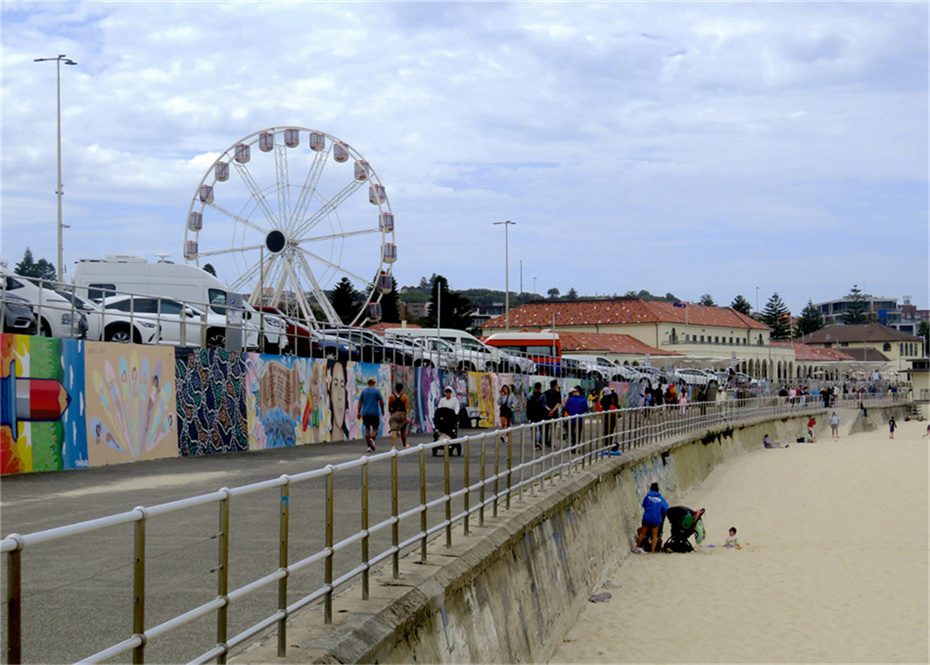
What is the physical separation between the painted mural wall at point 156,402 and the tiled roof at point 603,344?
65.2m

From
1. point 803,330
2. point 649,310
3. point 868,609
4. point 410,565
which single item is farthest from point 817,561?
point 803,330

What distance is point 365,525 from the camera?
6.75m

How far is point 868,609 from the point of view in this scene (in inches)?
640

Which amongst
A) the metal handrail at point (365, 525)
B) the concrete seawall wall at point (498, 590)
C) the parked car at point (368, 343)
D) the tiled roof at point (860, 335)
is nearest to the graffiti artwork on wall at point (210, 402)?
the parked car at point (368, 343)

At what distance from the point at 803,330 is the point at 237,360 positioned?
609 ft

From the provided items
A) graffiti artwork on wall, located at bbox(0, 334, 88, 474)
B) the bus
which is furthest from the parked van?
graffiti artwork on wall, located at bbox(0, 334, 88, 474)

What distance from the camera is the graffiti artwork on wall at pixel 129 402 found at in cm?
1738

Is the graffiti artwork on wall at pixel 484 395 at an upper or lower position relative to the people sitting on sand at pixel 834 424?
upper

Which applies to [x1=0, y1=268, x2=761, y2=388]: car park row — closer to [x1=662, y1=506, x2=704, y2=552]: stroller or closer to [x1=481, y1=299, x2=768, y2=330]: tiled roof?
[x1=662, y1=506, x2=704, y2=552]: stroller

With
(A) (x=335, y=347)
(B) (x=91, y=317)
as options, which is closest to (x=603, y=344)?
(A) (x=335, y=347)

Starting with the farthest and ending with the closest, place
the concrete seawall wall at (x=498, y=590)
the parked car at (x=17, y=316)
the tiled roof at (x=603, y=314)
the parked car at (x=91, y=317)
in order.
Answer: the tiled roof at (x=603, y=314), the parked car at (x=91, y=317), the parked car at (x=17, y=316), the concrete seawall wall at (x=498, y=590)

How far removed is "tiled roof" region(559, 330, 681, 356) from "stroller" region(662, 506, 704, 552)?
7052 centimetres

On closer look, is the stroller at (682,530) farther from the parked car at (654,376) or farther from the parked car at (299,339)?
the parked car at (654,376)

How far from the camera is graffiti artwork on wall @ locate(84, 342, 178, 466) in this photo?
1738 cm
